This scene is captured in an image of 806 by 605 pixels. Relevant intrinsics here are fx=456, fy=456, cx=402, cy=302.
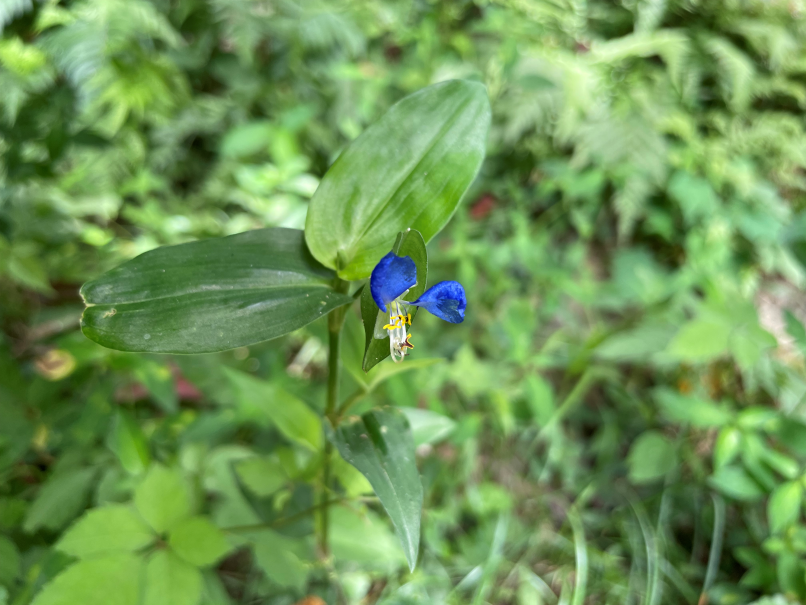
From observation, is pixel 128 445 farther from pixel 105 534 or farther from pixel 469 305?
pixel 469 305

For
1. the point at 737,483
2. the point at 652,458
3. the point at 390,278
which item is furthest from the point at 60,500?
the point at 737,483

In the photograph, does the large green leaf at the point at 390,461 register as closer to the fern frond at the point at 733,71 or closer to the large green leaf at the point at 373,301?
the large green leaf at the point at 373,301

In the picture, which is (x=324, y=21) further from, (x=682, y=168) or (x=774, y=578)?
(x=774, y=578)

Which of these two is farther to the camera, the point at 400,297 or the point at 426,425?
A: the point at 426,425

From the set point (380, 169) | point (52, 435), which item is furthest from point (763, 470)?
point (52, 435)

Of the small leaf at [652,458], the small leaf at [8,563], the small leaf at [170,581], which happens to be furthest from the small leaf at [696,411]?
the small leaf at [8,563]

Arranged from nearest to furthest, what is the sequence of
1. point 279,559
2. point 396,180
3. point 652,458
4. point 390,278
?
point 390,278 → point 396,180 → point 279,559 → point 652,458
